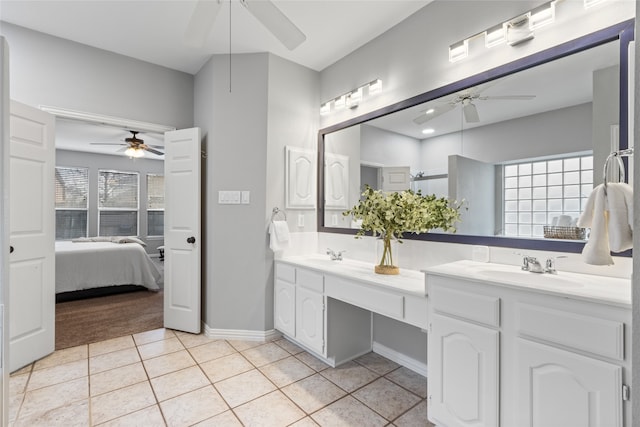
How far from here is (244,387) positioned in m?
2.07

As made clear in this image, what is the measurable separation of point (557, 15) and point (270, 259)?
8.52 feet

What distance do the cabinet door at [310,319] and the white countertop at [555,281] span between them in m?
1.06

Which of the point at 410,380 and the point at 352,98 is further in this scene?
the point at 352,98

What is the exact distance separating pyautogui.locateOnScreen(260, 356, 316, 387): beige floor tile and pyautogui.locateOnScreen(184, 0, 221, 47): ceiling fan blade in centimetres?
222

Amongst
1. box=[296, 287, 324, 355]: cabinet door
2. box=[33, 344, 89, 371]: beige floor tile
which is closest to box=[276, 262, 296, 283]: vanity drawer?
box=[296, 287, 324, 355]: cabinet door

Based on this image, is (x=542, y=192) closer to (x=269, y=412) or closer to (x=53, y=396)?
(x=269, y=412)

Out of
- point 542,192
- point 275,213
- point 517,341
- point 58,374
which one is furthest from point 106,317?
point 542,192

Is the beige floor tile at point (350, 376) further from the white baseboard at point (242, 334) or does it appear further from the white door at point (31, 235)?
the white door at point (31, 235)

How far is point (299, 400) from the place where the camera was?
6.35 ft

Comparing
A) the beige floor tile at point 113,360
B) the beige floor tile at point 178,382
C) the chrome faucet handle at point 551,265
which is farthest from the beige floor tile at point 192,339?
the chrome faucet handle at point 551,265

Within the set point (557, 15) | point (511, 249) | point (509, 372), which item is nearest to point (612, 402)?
point (509, 372)

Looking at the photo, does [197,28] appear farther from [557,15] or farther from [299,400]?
[299,400]

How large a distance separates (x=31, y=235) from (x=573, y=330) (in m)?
3.46

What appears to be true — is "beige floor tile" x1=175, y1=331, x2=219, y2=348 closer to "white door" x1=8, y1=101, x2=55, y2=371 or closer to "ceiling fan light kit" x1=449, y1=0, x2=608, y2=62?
"white door" x1=8, y1=101, x2=55, y2=371
